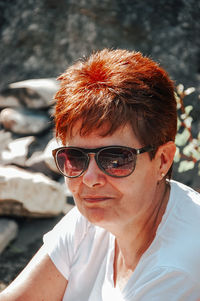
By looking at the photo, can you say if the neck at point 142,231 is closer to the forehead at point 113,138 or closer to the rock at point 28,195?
the forehead at point 113,138

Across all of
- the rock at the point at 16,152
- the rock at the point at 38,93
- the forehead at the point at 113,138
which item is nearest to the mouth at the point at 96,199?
the forehead at the point at 113,138

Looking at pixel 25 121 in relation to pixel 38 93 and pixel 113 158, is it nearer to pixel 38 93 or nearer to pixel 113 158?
pixel 38 93

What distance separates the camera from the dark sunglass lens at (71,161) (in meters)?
1.67

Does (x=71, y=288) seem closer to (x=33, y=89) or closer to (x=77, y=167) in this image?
(x=77, y=167)

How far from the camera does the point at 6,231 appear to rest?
3.64m

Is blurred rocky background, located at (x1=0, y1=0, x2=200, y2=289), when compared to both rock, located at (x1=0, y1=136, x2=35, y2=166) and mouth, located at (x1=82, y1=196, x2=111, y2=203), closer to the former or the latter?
rock, located at (x1=0, y1=136, x2=35, y2=166)

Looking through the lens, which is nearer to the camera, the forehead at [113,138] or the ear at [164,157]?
the forehead at [113,138]

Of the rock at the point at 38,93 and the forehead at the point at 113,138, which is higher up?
the rock at the point at 38,93

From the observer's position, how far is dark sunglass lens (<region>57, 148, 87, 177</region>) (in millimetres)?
1672

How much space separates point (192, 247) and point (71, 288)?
2.38 feet

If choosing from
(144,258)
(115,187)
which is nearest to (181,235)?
(144,258)

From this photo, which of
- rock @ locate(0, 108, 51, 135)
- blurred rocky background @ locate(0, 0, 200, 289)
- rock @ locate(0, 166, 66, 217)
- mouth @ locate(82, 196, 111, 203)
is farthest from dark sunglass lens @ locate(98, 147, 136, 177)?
rock @ locate(0, 108, 51, 135)

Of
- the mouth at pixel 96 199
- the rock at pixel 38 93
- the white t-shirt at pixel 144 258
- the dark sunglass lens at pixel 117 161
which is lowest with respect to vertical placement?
the white t-shirt at pixel 144 258

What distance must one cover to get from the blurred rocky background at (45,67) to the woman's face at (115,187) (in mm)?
1881
